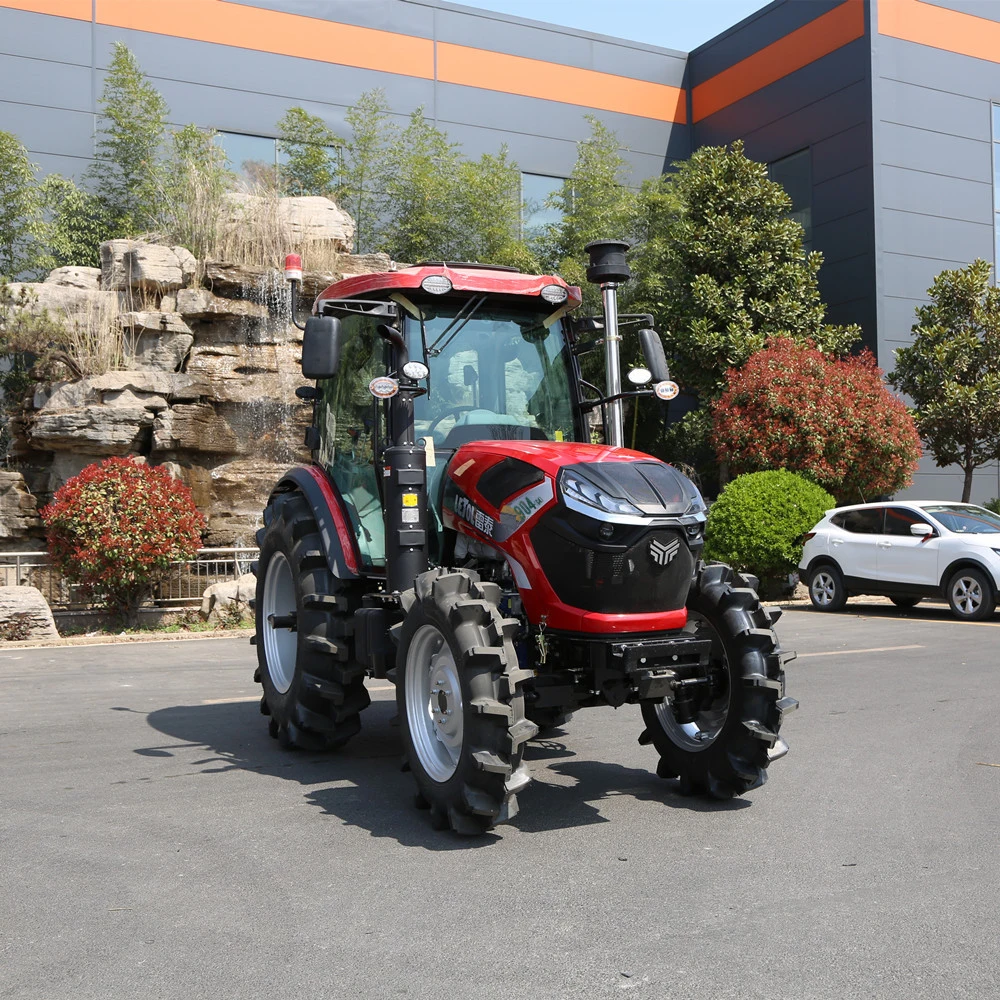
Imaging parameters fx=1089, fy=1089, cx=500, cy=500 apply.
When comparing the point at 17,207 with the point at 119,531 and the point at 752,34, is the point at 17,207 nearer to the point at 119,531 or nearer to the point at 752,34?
the point at 119,531

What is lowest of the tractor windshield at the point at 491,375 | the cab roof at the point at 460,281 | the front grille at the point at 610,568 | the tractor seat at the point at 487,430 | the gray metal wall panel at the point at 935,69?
the front grille at the point at 610,568

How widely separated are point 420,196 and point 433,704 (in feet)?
66.9

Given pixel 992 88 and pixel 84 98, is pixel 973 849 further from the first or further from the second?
pixel 992 88

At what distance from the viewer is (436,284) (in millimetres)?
5746

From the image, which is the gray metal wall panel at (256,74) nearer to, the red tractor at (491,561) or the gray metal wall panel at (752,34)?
the gray metal wall panel at (752,34)

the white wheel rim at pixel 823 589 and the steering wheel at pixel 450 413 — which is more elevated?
the steering wheel at pixel 450 413

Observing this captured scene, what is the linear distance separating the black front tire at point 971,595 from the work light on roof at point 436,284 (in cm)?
1070

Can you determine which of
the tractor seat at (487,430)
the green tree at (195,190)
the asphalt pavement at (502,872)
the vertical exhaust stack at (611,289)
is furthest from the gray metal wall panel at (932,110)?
the tractor seat at (487,430)

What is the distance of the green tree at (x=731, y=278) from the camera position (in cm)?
2223

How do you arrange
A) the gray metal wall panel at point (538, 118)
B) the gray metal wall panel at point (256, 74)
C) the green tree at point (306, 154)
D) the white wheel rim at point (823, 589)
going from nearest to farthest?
the white wheel rim at point (823, 589)
the green tree at point (306, 154)
the gray metal wall panel at point (256, 74)
the gray metal wall panel at point (538, 118)

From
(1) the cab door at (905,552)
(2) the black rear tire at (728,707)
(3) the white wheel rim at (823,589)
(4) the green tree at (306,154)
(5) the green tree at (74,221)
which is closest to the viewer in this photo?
(2) the black rear tire at (728,707)

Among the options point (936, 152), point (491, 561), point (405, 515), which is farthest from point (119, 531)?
point (936, 152)

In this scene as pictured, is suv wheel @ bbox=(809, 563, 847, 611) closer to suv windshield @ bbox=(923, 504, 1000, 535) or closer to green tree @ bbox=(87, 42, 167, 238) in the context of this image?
suv windshield @ bbox=(923, 504, 1000, 535)

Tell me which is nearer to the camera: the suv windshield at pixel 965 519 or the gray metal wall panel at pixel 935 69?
the suv windshield at pixel 965 519
